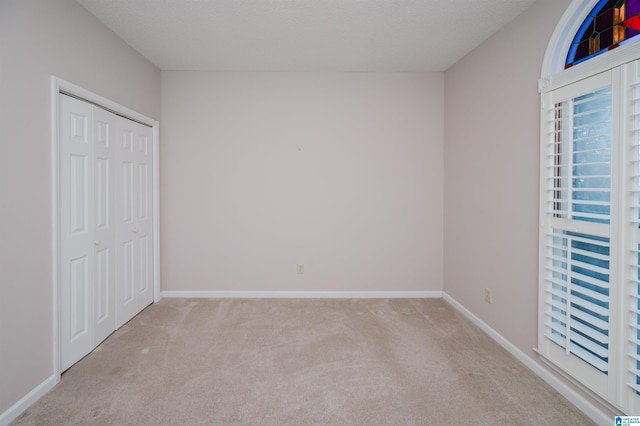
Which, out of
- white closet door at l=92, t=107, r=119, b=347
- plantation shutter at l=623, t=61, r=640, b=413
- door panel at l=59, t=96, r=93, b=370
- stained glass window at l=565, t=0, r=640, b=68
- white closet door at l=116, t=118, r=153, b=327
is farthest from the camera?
white closet door at l=116, t=118, r=153, b=327

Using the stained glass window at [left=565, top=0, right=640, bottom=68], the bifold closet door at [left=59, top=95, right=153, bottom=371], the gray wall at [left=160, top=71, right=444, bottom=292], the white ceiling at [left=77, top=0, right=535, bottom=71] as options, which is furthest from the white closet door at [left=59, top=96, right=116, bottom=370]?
the stained glass window at [left=565, top=0, right=640, bottom=68]

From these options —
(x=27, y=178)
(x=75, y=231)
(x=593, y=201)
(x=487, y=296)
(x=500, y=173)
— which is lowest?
(x=487, y=296)

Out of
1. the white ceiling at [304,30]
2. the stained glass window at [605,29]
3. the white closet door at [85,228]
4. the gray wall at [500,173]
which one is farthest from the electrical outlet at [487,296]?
the white closet door at [85,228]

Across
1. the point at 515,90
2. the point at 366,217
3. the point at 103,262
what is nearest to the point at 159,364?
the point at 103,262

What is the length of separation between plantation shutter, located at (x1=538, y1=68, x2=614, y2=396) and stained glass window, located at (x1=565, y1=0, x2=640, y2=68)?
21 centimetres

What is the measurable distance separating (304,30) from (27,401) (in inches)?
129

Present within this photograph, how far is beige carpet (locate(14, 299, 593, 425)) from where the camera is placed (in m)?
1.83

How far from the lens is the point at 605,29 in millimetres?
1834

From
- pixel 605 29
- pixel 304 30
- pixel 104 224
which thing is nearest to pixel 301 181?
pixel 304 30

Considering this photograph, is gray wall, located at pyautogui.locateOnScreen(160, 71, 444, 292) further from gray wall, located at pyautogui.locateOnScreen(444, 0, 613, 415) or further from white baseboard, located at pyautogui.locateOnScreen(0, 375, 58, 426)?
white baseboard, located at pyautogui.locateOnScreen(0, 375, 58, 426)

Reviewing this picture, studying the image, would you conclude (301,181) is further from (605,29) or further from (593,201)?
(605,29)

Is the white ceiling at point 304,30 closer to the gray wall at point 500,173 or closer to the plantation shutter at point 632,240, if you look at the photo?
the gray wall at point 500,173

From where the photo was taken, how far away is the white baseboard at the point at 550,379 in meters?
1.78

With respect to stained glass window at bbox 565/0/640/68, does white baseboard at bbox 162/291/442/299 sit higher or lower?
lower
